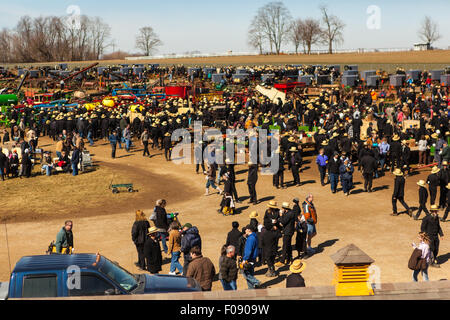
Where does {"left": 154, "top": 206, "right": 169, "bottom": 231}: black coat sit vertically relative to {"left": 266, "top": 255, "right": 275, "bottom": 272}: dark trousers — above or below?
above

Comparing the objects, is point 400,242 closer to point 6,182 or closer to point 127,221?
point 127,221

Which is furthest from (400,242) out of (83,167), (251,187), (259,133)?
(83,167)

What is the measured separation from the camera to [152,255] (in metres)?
13.9

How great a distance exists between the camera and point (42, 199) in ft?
75.0

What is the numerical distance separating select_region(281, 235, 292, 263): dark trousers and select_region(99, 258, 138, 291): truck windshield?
5.36 metres

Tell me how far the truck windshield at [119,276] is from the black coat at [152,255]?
9.25 ft

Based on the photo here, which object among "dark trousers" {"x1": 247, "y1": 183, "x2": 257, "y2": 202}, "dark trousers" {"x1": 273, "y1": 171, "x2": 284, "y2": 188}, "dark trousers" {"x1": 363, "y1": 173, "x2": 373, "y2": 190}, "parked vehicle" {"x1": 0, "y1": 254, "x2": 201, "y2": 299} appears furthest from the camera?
"dark trousers" {"x1": 273, "y1": 171, "x2": 284, "y2": 188}

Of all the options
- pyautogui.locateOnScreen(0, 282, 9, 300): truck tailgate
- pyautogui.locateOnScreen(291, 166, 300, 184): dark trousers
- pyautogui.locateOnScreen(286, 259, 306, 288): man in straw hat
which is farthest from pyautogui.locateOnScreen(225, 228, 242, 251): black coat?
pyautogui.locateOnScreen(291, 166, 300, 184): dark trousers

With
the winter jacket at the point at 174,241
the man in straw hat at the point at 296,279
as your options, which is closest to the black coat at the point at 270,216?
the winter jacket at the point at 174,241

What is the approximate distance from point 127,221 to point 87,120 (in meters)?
16.8

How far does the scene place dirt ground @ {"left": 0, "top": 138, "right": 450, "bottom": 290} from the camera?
15602 millimetres

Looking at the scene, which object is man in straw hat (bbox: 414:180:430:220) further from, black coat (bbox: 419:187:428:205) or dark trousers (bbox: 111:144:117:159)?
dark trousers (bbox: 111:144:117:159)

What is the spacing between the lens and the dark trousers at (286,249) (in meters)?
15.1

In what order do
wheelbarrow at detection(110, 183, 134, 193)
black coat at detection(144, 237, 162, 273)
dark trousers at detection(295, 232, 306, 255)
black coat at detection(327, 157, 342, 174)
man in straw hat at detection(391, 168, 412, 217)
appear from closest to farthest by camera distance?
black coat at detection(144, 237, 162, 273) < dark trousers at detection(295, 232, 306, 255) < man in straw hat at detection(391, 168, 412, 217) < black coat at detection(327, 157, 342, 174) < wheelbarrow at detection(110, 183, 134, 193)
